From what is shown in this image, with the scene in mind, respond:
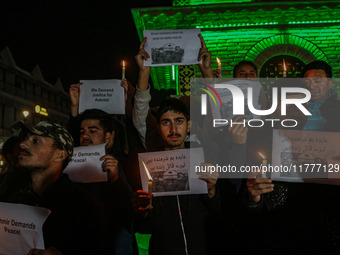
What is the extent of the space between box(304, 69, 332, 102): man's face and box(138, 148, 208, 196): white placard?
1205mm

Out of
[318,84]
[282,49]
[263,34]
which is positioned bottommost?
[318,84]

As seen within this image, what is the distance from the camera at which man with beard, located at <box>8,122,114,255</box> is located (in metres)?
2.44

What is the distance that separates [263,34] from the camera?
8469 millimetres

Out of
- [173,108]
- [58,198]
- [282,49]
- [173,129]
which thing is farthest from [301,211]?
[282,49]

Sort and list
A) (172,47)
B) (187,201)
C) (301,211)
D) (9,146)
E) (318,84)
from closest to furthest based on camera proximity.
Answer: (301,211), (187,201), (318,84), (172,47), (9,146)

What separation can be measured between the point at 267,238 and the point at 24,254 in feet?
5.90

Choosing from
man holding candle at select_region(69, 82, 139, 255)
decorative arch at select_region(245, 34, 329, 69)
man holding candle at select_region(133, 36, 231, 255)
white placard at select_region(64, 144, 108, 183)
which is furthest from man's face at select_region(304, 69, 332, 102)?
decorative arch at select_region(245, 34, 329, 69)

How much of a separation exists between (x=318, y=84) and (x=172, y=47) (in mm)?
1511

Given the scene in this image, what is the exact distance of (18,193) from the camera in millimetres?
2711

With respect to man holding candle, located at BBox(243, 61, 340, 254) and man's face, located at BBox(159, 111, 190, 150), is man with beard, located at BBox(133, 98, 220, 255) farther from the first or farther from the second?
man's face, located at BBox(159, 111, 190, 150)

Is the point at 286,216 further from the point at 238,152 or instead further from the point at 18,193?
the point at 18,193

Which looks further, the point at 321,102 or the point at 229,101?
the point at 229,101

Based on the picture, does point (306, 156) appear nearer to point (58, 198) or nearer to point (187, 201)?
point (187, 201)

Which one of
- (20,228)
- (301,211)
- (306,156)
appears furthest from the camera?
(301,211)
